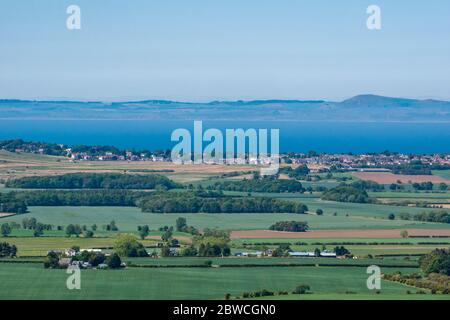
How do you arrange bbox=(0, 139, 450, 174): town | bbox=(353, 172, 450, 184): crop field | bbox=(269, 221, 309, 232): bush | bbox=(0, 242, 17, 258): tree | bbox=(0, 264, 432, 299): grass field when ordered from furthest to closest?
1. bbox=(0, 139, 450, 174): town
2. bbox=(353, 172, 450, 184): crop field
3. bbox=(269, 221, 309, 232): bush
4. bbox=(0, 242, 17, 258): tree
5. bbox=(0, 264, 432, 299): grass field

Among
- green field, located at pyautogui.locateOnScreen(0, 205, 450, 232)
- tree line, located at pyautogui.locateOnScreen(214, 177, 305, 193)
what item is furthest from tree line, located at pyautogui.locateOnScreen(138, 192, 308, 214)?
tree line, located at pyautogui.locateOnScreen(214, 177, 305, 193)

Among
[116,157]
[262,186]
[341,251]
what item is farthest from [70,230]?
[116,157]

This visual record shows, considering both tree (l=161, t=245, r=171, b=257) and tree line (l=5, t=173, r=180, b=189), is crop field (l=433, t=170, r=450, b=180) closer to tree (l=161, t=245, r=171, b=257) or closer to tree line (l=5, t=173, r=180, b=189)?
tree line (l=5, t=173, r=180, b=189)

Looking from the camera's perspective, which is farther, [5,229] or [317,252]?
[5,229]

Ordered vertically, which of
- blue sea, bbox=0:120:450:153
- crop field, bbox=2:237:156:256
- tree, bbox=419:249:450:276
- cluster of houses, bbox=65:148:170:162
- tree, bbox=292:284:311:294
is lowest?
blue sea, bbox=0:120:450:153

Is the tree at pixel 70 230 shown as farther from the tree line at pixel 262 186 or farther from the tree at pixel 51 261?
the tree line at pixel 262 186

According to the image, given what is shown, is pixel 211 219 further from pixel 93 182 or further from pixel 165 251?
pixel 93 182
